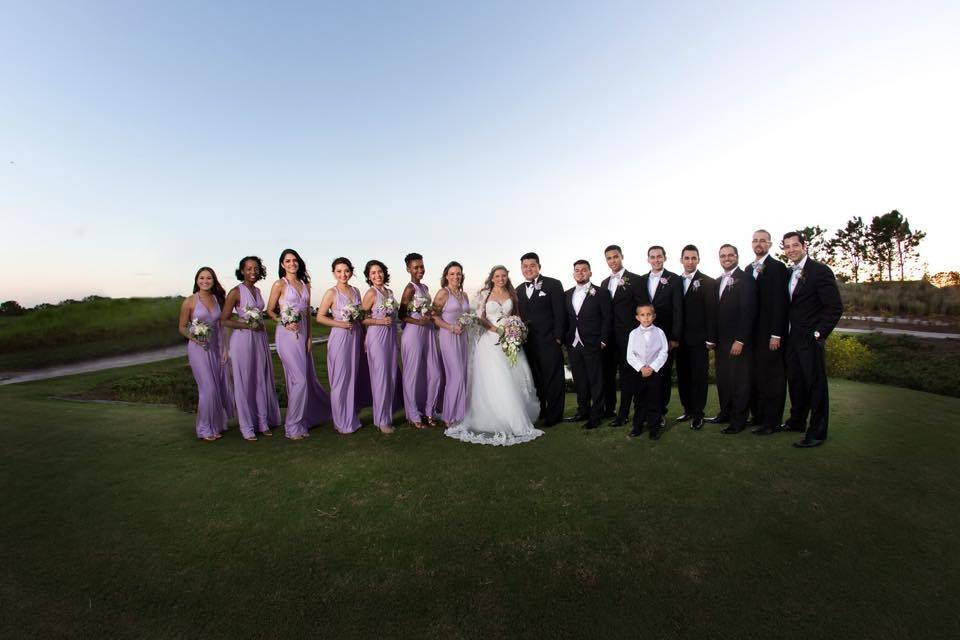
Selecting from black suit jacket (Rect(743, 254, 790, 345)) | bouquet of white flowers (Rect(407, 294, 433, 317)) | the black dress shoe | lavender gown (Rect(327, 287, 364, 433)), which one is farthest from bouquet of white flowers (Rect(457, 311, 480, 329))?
the black dress shoe

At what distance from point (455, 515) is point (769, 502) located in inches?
117

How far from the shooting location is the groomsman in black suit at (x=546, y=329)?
7.26 metres

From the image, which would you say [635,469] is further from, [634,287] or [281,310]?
[281,310]

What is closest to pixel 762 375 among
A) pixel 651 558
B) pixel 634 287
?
pixel 634 287

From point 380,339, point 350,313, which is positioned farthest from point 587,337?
point 350,313

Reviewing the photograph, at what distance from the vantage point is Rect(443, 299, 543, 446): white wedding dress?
6.51 metres

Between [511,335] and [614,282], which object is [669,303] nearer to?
[614,282]

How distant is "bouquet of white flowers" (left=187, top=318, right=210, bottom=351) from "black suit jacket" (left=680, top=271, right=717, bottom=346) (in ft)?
23.6

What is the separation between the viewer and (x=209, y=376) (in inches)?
269

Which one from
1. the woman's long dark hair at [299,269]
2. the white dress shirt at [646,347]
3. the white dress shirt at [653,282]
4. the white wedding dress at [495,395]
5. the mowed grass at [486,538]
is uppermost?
the woman's long dark hair at [299,269]

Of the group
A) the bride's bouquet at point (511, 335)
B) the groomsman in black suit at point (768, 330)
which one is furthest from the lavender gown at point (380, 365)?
the groomsman in black suit at point (768, 330)

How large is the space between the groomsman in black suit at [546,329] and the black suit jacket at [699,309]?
190 cm

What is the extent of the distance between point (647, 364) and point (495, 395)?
2241mm

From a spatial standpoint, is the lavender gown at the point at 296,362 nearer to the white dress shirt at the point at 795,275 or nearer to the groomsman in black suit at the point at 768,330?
the groomsman in black suit at the point at 768,330
